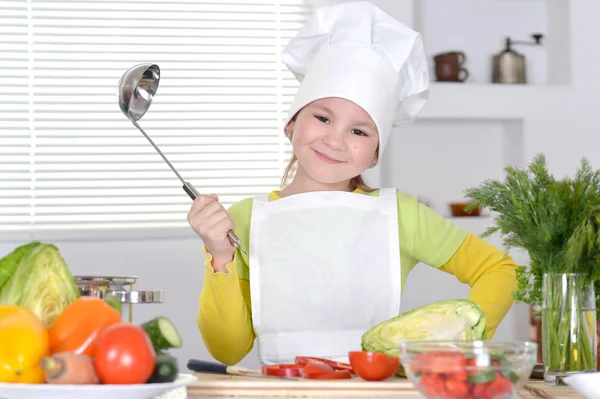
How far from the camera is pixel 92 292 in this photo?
1.24m

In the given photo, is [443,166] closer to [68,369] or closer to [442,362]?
[442,362]

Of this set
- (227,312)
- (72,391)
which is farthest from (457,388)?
(227,312)

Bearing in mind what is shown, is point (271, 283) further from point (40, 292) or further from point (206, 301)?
point (40, 292)

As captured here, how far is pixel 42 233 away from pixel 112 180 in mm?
343

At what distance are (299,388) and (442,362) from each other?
0.92ft

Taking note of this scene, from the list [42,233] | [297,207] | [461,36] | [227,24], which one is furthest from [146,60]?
[297,207]

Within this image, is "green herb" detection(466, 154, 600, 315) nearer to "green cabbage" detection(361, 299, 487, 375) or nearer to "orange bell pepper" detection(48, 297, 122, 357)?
"green cabbage" detection(361, 299, 487, 375)

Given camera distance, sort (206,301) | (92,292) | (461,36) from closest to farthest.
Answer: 1. (92,292)
2. (206,301)
3. (461,36)

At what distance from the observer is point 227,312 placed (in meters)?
1.71

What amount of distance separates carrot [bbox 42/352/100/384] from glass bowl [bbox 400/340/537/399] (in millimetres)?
351

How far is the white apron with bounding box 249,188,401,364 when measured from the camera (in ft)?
5.97

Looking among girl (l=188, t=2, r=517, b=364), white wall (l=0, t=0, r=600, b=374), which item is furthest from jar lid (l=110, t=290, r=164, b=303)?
white wall (l=0, t=0, r=600, b=374)

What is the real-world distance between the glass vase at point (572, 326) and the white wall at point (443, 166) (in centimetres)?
219

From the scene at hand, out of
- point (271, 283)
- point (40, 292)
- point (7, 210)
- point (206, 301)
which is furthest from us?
point (7, 210)
